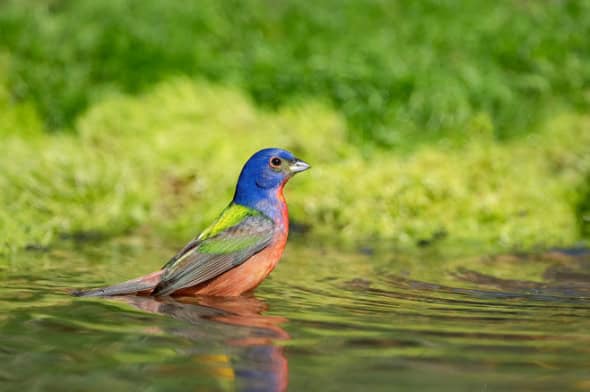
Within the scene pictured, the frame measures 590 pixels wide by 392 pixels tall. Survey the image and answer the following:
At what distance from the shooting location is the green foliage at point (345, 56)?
12414 mm

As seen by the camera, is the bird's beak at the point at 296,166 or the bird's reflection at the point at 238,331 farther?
the bird's beak at the point at 296,166

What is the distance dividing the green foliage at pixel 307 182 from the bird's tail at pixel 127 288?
240 cm

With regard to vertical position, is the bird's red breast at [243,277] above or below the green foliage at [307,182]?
below

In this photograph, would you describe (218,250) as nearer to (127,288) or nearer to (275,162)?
(127,288)

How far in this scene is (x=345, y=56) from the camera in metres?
13.0

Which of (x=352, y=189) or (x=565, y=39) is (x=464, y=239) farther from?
(x=565, y=39)

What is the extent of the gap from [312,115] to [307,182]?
58.0 inches

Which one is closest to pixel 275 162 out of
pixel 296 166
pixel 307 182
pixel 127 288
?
pixel 296 166

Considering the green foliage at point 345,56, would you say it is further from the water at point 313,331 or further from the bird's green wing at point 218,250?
the bird's green wing at point 218,250

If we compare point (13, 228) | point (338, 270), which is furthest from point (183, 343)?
point (13, 228)

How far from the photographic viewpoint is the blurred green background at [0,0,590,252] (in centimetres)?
1005

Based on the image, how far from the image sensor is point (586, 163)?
420 inches

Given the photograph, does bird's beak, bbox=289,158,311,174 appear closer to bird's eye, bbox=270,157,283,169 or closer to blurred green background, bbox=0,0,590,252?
bird's eye, bbox=270,157,283,169

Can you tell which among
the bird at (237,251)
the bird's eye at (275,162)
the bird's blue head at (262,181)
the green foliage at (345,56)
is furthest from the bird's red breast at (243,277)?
the green foliage at (345,56)
